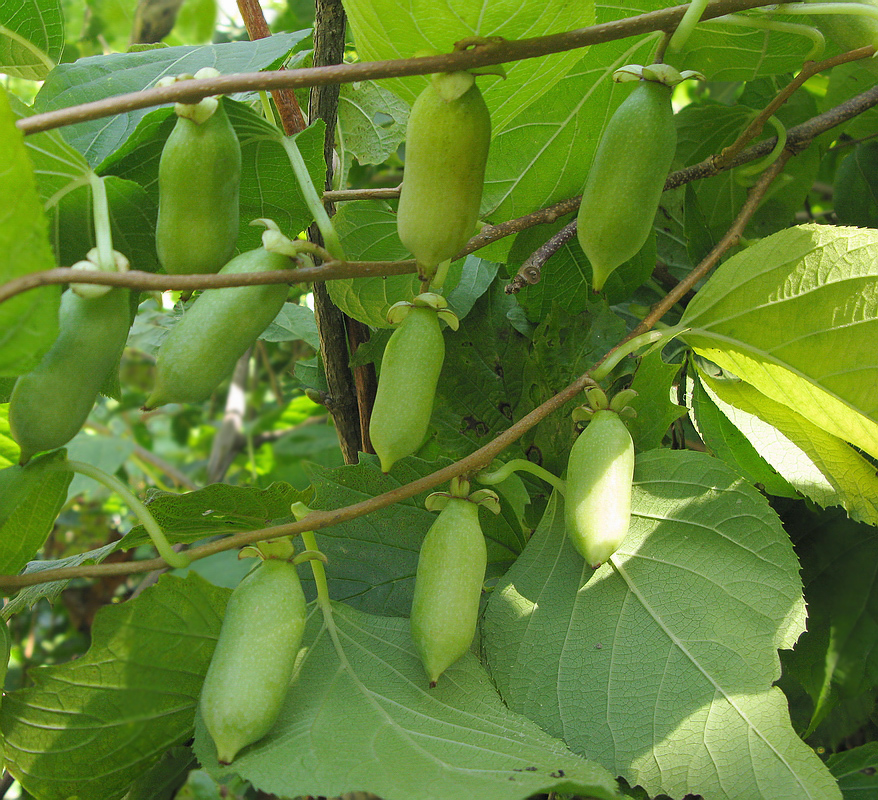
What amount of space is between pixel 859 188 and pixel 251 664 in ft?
3.01

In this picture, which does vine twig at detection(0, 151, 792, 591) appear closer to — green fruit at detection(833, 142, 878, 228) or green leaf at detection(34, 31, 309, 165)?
green leaf at detection(34, 31, 309, 165)

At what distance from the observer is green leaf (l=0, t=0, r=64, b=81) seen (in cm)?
74

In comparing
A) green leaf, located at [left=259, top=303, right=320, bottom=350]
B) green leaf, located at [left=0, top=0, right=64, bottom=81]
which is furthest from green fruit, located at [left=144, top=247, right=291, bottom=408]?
green leaf, located at [left=259, top=303, right=320, bottom=350]

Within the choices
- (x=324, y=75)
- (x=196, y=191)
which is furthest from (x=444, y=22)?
(x=196, y=191)

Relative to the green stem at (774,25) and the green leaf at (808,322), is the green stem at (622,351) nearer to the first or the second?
the green leaf at (808,322)

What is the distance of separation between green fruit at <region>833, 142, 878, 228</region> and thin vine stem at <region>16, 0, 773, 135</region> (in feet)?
2.03

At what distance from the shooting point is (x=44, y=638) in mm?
2348

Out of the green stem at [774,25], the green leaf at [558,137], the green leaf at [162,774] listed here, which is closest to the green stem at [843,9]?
the green stem at [774,25]

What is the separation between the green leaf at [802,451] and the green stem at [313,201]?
377 millimetres

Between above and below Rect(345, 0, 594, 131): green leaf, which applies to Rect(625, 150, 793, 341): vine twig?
below

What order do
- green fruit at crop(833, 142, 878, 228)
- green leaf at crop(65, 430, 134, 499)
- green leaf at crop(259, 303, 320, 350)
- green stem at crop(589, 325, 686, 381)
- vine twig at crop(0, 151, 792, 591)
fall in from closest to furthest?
vine twig at crop(0, 151, 792, 591), green stem at crop(589, 325, 686, 381), green fruit at crop(833, 142, 878, 228), green leaf at crop(259, 303, 320, 350), green leaf at crop(65, 430, 134, 499)

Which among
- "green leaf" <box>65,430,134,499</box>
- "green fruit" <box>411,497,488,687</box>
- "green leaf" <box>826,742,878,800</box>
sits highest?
"green fruit" <box>411,497,488,687</box>

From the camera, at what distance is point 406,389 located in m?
0.54

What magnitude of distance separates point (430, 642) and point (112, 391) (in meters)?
0.31
